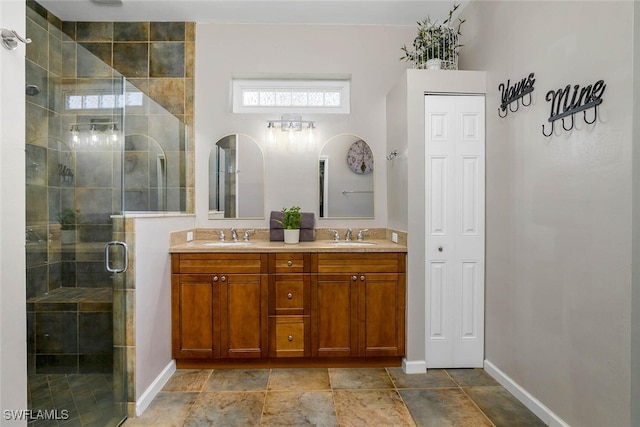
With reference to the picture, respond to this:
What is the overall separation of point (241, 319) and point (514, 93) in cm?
258

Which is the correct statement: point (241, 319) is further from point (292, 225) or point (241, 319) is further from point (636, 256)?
point (636, 256)

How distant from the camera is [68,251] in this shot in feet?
6.36

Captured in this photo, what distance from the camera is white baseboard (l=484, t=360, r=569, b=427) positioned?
1.91m

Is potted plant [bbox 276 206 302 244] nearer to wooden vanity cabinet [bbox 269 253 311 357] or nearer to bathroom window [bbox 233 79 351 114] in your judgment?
wooden vanity cabinet [bbox 269 253 311 357]

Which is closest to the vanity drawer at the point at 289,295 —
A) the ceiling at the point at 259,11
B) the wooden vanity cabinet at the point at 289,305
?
the wooden vanity cabinet at the point at 289,305

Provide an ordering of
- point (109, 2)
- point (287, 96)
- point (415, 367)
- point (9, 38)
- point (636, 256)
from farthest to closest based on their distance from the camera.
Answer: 1. point (287, 96)
2. point (109, 2)
3. point (415, 367)
4. point (636, 256)
5. point (9, 38)

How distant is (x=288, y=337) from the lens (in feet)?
8.77

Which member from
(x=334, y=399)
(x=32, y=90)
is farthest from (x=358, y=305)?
(x=32, y=90)

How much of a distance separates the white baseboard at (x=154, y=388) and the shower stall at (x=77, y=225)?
9cm

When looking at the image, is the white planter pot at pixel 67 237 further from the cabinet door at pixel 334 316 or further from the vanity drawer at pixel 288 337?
the cabinet door at pixel 334 316

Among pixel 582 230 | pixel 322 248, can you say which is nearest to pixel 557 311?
pixel 582 230

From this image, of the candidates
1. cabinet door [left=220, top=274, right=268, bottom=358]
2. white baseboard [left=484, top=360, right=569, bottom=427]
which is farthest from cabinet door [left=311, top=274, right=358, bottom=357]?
white baseboard [left=484, top=360, right=569, bottom=427]

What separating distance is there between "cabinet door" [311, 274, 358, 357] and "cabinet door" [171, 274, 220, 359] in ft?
2.57

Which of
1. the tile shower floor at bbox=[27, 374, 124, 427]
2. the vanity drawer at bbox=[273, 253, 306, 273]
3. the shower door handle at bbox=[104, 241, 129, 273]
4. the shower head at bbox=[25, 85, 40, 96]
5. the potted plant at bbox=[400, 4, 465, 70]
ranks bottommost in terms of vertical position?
the tile shower floor at bbox=[27, 374, 124, 427]
